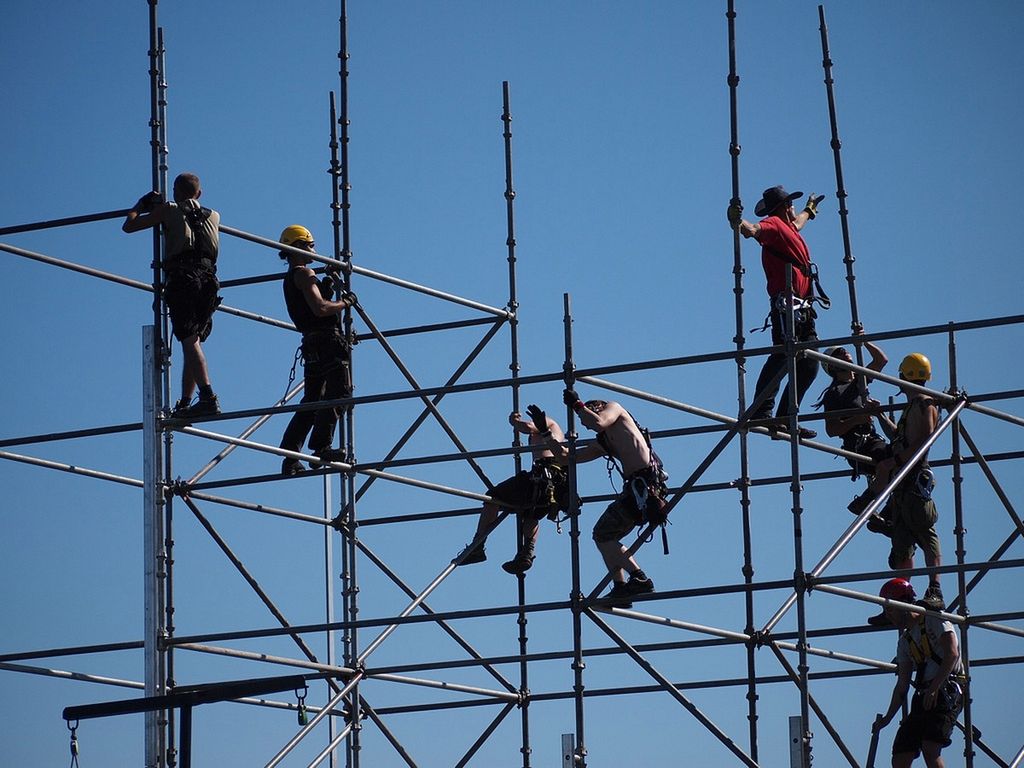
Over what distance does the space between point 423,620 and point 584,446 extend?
1885mm

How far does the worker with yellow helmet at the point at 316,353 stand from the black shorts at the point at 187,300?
1175mm

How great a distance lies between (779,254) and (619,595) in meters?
3.34

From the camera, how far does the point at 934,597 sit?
57.5ft

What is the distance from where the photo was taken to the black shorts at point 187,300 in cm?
1784

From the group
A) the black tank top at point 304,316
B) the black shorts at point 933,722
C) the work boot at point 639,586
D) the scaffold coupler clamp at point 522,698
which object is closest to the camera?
the work boot at point 639,586

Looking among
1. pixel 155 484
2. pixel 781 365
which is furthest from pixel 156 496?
pixel 781 365

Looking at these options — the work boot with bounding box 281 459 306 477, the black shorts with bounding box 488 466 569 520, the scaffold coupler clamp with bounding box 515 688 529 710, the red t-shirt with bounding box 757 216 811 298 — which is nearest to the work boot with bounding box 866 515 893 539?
the red t-shirt with bounding box 757 216 811 298

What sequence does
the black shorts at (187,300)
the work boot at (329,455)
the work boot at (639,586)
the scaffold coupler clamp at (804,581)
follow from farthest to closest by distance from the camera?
the work boot at (329,455)
the black shorts at (187,300)
the work boot at (639,586)
the scaffold coupler clamp at (804,581)

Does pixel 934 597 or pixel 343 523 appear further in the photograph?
pixel 343 523

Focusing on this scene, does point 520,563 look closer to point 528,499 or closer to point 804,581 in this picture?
point 528,499

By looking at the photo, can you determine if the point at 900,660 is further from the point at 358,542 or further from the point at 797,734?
the point at 358,542

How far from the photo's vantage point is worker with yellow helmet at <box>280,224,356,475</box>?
62.0 ft

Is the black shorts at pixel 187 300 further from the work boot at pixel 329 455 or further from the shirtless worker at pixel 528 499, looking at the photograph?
the shirtless worker at pixel 528 499

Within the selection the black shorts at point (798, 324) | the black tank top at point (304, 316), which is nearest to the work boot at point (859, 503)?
the black shorts at point (798, 324)
